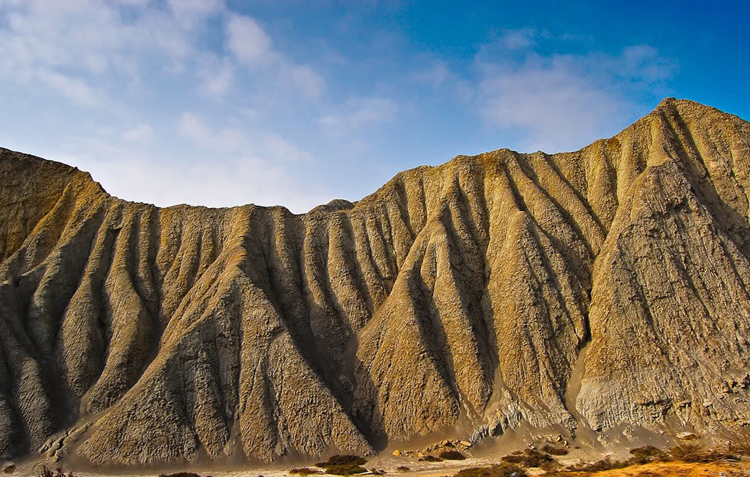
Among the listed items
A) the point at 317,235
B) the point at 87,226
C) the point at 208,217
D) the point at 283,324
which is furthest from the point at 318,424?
the point at 87,226

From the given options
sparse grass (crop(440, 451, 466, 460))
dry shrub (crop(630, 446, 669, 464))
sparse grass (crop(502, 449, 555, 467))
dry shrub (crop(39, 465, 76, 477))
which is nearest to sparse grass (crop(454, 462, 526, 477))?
sparse grass (crop(502, 449, 555, 467))

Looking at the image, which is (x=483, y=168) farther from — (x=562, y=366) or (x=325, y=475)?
(x=325, y=475)

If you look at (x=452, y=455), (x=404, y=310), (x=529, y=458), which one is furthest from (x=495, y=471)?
(x=404, y=310)

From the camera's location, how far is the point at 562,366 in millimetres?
37344

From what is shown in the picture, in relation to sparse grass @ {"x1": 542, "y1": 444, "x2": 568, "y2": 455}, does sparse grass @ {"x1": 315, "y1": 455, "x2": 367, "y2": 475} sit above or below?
below

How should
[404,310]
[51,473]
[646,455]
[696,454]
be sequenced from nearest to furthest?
1. [696,454]
2. [646,455]
3. [51,473]
4. [404,310]

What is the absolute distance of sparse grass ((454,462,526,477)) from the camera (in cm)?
2814

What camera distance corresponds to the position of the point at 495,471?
2886cm

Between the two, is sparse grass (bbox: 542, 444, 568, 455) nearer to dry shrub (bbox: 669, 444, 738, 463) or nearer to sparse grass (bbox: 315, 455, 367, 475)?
dry shrub (bbox: 669, 444, 738, 463)

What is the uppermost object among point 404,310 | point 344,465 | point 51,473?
point 404,310

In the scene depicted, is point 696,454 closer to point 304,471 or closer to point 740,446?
point 740,446

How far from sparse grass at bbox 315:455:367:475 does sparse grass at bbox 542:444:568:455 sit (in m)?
12.0

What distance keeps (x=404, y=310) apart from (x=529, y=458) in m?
15.2

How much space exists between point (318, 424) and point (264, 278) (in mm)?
16425
